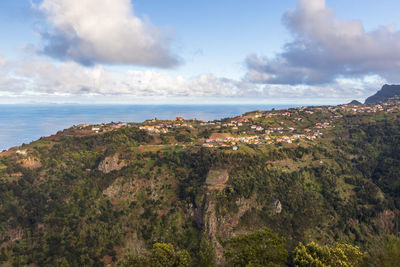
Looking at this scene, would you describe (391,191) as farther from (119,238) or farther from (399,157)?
(119,238)

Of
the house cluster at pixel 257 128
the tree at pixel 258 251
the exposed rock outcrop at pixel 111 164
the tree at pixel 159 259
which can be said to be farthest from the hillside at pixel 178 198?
the tree at pixel 159 259

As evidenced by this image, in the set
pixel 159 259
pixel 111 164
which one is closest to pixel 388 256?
pixel 159 259

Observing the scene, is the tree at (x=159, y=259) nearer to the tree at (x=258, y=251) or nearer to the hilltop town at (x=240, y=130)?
the tree at (x=258, y=251)

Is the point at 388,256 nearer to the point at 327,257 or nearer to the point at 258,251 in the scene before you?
the point at 327,257

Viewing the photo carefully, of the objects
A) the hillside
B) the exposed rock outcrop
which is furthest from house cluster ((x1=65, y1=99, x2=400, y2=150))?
the exposed rock outcrop

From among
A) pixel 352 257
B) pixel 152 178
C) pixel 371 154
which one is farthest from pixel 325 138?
pixel 352 257

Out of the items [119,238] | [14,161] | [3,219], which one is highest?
[14,161]
